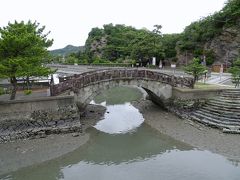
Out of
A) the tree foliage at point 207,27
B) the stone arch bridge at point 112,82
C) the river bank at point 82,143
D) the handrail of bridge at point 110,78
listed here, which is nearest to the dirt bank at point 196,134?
the river bank at point 82,143

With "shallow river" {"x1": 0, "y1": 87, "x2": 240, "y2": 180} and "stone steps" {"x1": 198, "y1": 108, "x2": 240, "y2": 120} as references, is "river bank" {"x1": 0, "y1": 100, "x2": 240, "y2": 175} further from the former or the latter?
"stone steps" {"x1": 198, "y1": 108, "x2": 240, "y2": 120}

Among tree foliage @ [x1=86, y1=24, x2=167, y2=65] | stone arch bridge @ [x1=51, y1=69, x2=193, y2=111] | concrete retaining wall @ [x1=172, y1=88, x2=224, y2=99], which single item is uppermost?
tree foliage @ [x1=86, y1=24, x2=167, y2=65]

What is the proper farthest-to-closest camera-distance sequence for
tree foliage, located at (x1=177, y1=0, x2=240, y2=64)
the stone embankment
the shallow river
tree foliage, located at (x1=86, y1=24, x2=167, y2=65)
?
1. tree foliage, located at (x1=86, y1=24, x2=167, y2=65)
2. tree foliage, located at (x1=177, y1=0, x2=240, y2=64)
3. the stone embankment
4. the shallow river

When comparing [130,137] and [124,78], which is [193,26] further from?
[130,137]

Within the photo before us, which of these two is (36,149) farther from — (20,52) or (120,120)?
(120,120)

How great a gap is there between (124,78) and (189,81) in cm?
625

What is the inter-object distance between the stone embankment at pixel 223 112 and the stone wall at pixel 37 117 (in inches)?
396

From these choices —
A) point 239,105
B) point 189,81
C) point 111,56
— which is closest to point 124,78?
point 189,81

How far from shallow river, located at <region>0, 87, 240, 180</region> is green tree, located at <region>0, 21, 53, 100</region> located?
6654mm

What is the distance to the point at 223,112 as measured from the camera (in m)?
20.0

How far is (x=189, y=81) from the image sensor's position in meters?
24.5

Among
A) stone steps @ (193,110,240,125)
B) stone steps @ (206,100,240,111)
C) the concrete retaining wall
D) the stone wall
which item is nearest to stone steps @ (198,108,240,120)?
stone steps @ (193,110,240,125)

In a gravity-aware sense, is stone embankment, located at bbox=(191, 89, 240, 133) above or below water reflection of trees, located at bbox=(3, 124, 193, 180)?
above

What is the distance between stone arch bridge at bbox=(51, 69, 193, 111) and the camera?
21.5 m
